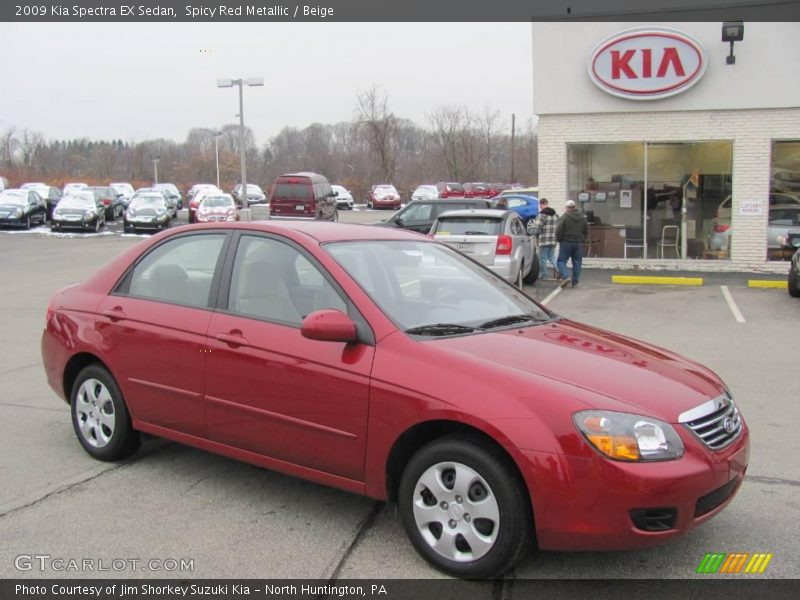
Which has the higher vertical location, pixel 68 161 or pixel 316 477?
pixel 68 161

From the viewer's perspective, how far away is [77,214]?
102 ft

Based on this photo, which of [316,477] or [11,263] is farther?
[11,263]

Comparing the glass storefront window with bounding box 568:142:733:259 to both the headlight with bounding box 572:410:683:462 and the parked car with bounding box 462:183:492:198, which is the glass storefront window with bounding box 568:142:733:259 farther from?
the parked car with bounding box 462:183:492:198

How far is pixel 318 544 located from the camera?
12.8 feet

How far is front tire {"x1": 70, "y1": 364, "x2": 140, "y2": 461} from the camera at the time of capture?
5.00m

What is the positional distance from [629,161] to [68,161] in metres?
86.6

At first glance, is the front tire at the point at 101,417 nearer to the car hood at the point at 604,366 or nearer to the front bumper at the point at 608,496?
the car hood at the point at 604,366

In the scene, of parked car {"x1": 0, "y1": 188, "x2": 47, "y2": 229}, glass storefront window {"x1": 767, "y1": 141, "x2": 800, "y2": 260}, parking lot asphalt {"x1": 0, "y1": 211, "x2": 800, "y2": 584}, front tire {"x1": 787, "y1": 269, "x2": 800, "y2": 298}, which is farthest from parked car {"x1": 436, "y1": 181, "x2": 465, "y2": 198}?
parking lot asphalt {"x1": 0, "y1": 211, "x2": 800, "y2": 584}

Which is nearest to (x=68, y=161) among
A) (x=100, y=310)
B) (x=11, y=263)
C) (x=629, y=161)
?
(x=11, y=263)

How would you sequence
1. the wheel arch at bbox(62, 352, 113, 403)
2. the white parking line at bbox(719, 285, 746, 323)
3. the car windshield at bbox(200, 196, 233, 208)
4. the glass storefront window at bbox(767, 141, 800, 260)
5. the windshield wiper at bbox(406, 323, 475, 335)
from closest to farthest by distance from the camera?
the windshield wiper at bbox(406, 323, 475, 335), the wheel arch at bbox(62, 352, 113, 403), the white parking line at bbox(719, 285, 746, 323), the glass storefront window at bbox(767, 141, 800, 260), the car windshield at bbox(200, 196, 233, 208)

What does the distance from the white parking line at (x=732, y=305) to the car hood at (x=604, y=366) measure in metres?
8.09

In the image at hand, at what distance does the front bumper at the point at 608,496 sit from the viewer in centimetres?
322

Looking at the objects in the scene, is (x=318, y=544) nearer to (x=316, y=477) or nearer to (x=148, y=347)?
(x=316, y=477)

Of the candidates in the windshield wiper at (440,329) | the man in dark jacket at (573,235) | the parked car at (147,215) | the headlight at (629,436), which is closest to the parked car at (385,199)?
the parked car at (147,215)
